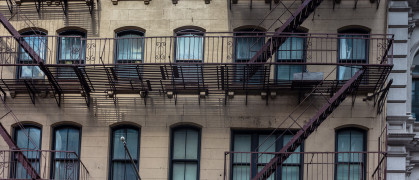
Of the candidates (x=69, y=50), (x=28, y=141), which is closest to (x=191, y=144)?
(x=69, y=50)

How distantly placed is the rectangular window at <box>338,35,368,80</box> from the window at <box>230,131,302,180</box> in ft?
7.91

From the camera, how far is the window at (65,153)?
25812 millimetres

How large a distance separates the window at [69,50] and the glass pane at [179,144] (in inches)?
135

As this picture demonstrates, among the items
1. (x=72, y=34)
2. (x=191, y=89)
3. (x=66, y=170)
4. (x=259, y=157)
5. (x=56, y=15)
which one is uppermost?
(x=56, y=15)

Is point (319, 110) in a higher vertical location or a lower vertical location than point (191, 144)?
higher

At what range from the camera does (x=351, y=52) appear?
25922 millimetres

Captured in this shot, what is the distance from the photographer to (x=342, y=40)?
2628cm

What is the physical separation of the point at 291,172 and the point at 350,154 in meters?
1.72

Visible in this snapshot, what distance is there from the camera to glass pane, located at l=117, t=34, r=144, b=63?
26.6 metres

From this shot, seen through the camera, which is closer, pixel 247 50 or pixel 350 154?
pixel 350 154

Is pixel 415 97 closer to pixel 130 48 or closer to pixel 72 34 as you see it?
pixel 130 48

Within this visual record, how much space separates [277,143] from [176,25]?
4.51 meters

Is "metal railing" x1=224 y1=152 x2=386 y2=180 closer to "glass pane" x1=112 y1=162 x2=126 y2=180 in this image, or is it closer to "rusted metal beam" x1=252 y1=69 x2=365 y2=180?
"rusted metal beam" x1=252 y1=69 x2=365 y2=180

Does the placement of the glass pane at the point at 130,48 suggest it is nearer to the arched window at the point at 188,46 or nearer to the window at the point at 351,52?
the arched window at the point at 188,46
